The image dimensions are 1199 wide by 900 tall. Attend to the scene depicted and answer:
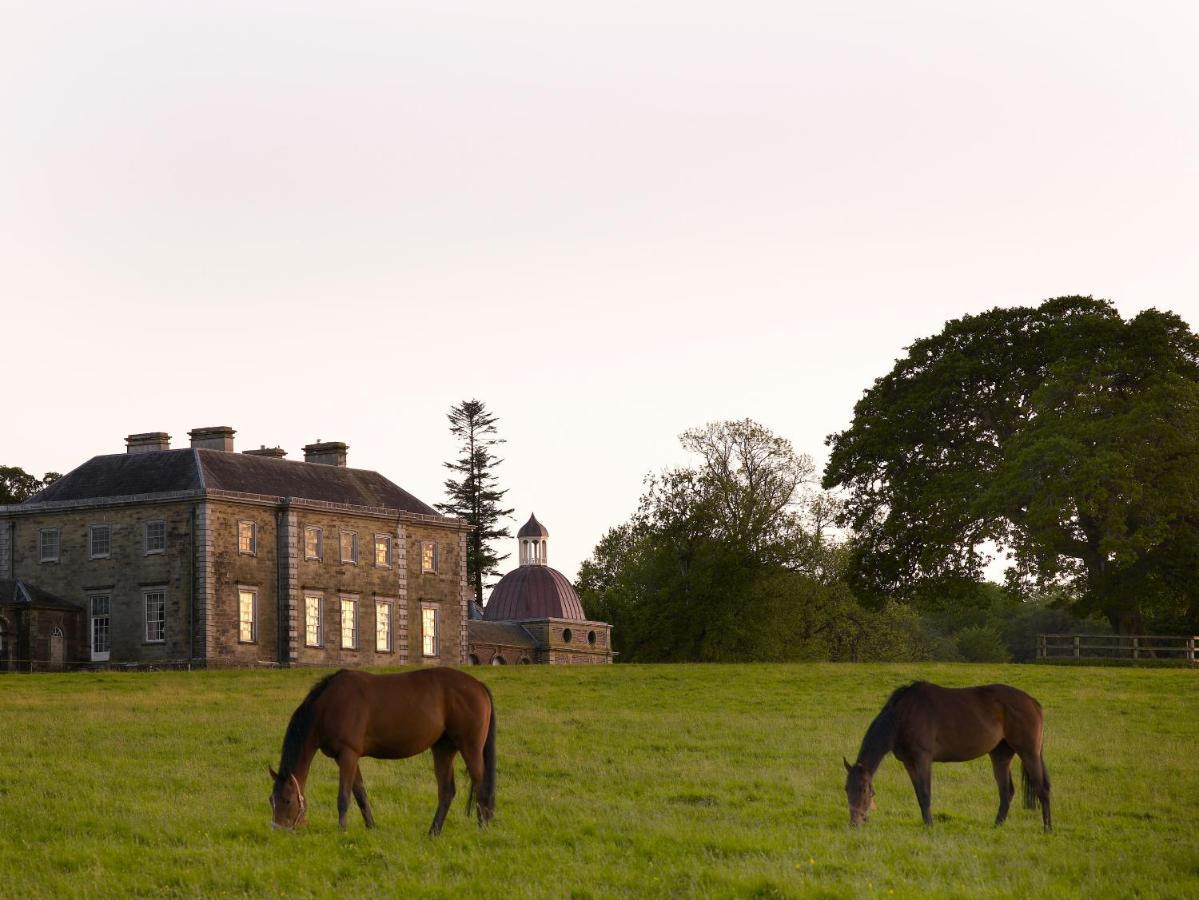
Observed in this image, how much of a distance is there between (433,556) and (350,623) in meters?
6.59

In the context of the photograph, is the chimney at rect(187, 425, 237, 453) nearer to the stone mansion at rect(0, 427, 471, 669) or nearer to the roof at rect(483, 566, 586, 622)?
the stone mansion at rect(0, 427, 471, 669)

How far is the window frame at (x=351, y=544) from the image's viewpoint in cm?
6894

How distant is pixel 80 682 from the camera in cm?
4916

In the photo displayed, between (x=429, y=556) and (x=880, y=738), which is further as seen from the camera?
(x=429, y=556)

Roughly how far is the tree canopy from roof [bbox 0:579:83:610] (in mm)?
30029

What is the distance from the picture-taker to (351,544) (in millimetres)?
69562

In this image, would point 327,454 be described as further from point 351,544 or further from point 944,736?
point 944,736

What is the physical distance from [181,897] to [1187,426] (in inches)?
1757

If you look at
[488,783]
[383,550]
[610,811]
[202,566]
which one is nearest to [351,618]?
[383,550]

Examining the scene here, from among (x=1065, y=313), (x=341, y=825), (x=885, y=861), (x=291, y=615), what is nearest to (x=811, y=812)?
(x=885, y=861)

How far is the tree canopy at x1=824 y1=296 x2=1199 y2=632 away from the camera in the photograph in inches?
2124

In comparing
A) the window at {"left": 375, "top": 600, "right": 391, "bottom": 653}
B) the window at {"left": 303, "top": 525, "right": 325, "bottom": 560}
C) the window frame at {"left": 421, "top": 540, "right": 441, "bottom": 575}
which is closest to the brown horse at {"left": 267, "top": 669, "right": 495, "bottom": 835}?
the window at {"left": 303, "top": 525, "right": 325, "bottom": 560}

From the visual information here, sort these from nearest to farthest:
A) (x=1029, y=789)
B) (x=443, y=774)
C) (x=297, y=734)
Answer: (x=297, y=734), (x=443, y=774), (x=1029, y=789)

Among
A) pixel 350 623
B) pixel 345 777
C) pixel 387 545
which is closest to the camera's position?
pixel 345 777
